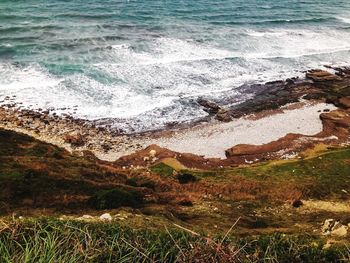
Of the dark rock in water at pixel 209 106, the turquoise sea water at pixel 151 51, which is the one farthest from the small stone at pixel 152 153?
the dark rock in water at pixel 209 106

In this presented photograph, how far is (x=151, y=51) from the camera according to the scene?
183 ft

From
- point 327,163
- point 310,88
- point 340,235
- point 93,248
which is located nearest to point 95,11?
point 310,88

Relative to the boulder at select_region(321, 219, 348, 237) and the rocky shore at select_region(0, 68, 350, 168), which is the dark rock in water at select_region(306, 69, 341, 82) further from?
the boulder at select_region(321, 219, 348, 237)

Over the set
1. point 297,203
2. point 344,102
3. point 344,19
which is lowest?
point 344,102

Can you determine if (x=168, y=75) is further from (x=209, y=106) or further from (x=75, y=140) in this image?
(x=75, y=140)

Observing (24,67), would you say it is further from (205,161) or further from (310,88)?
(310,88)

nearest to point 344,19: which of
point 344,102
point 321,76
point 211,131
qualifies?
point 321,76

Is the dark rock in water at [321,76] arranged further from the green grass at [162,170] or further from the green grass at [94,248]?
the green grass at [94,248]

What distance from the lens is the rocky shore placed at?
32.7 meters

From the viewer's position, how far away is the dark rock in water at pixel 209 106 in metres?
40.6

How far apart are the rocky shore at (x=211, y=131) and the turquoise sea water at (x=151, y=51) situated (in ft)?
6.12

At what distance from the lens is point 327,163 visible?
93.6 feet

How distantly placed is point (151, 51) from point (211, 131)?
2254 cm

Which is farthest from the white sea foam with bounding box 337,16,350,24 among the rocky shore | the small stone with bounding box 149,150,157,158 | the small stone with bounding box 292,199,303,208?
the small stone with bounding box 292,199,303,208
